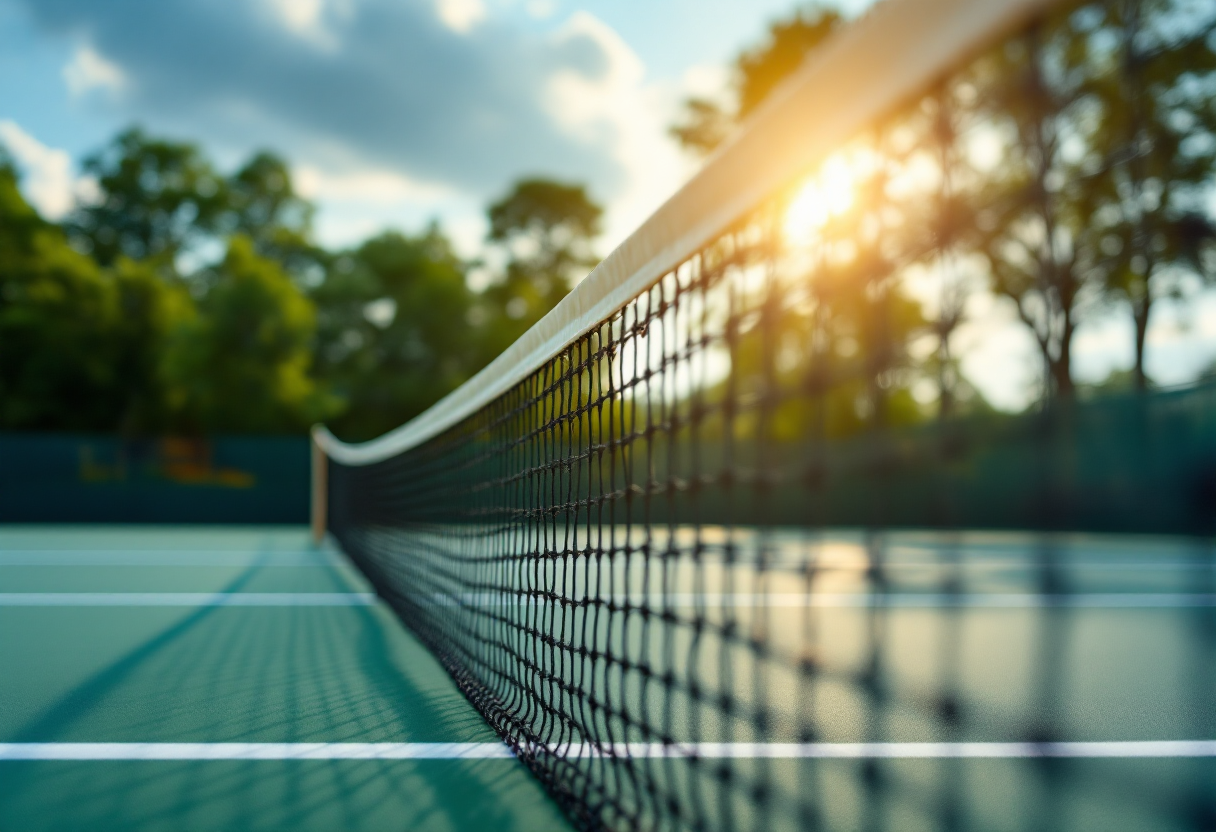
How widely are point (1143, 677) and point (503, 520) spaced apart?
8.38ft

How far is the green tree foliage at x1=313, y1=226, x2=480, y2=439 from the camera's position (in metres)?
27.0

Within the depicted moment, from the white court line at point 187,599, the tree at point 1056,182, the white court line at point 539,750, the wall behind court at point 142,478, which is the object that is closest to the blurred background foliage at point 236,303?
the wall behind court at point 142,478

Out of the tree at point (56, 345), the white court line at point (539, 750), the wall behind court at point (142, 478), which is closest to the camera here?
the white court line at point (539, 750)

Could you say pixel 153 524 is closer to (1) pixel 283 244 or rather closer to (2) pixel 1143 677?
(2) pixel 1143 677

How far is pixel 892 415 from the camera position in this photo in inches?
72.1

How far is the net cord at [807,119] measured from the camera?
101 centimetres

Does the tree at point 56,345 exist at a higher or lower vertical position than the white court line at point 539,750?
higher

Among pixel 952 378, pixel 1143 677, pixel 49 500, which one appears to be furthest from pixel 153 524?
pixel 952 378

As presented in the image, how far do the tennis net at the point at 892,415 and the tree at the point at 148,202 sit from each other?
3057 centimetres

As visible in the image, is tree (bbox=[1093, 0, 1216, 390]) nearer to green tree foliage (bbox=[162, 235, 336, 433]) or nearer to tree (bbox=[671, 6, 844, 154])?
tree (bbox=[671, 6, 844, 154])

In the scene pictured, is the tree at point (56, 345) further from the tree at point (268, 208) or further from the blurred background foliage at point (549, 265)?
the tree at point (268, 208)

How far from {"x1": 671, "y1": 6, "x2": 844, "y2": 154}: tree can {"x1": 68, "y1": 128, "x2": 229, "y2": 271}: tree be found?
1883 cm

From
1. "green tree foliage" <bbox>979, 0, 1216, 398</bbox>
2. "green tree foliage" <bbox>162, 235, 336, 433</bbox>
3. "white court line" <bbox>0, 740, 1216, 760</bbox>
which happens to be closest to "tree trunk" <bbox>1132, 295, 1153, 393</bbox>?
"green tree foliage" <bbox>979, 0, 1216, 398</bbox>

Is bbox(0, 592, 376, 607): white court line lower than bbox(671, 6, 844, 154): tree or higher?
lower
